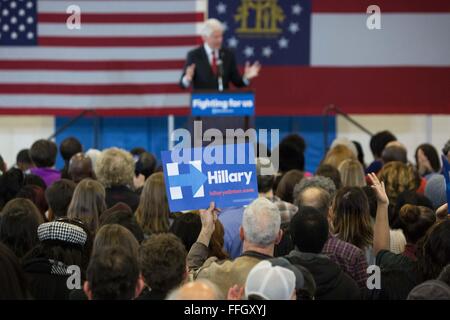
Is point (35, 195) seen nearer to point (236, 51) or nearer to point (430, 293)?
point (430, 293)

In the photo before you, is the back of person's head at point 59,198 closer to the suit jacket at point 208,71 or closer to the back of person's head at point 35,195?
the back of person's head at point 35,195

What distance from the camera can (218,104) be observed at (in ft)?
34.7

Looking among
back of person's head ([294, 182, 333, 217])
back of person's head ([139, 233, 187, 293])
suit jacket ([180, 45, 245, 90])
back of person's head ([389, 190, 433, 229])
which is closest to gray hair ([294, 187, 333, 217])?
back of person's head ([294, 182, 333, 217])

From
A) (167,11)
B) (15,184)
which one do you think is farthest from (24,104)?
(15,184)

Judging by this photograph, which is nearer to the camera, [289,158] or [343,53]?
[289,158]

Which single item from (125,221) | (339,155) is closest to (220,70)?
(339,155)

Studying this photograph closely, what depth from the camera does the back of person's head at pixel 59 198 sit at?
261 inches

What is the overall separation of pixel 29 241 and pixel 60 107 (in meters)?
8.12

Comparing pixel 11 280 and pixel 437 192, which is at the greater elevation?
pixel 11 280

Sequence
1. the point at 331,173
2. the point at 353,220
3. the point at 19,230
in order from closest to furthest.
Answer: the point at 19,230
the point at 353,220
the point at 331,173

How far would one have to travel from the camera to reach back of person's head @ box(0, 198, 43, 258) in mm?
5379

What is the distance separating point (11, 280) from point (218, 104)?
266 inches

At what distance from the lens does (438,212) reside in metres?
6.39
